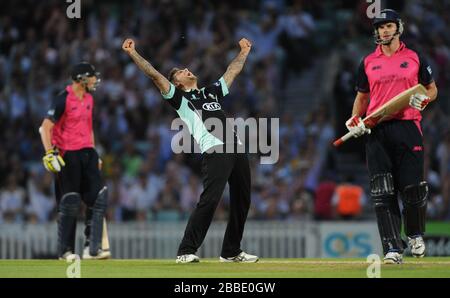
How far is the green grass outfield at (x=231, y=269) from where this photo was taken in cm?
1155

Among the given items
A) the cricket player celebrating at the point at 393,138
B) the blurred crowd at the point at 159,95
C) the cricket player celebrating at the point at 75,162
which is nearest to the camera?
the cricket player celebrating at the point at 393,138

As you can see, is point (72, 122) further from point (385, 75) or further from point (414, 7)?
point (414, 7)

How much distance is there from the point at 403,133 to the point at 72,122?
16.6 feet

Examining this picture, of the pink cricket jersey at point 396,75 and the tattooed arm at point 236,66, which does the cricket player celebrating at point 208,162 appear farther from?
the pink cricket jersey at point 396,75

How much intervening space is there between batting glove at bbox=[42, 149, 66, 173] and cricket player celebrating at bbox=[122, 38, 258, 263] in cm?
262

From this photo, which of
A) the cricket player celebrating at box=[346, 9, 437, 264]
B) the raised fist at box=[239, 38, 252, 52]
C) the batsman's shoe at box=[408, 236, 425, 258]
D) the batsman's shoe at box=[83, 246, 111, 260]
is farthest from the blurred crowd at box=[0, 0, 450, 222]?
the cricket player celebrating at box=[346, 9, 437, 264]

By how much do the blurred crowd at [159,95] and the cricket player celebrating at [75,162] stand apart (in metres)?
6.69

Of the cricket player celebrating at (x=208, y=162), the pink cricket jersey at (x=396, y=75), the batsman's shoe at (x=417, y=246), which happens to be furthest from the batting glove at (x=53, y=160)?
the batsman's shoe at (x=417, y=246)

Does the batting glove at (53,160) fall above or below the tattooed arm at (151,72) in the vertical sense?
below

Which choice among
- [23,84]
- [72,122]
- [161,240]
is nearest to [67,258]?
[72,122]

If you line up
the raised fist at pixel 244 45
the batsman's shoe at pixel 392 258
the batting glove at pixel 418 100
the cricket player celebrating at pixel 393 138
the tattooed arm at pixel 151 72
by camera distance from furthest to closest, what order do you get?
the raised fist at pixel 244 45 → the tattooed arm at pixel 151 72 → the cricket player celebrating at pixel 393 138 → the batsman's shoe at pixel 392 258 → the batting glove at pixel 418 100

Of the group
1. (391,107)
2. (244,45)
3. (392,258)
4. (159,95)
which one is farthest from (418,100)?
(159,95)

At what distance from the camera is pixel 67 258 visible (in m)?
15.2
